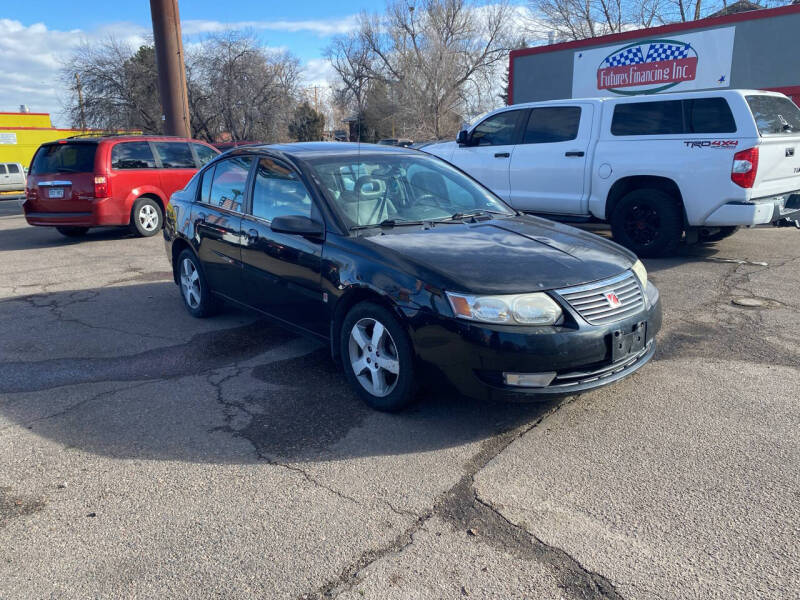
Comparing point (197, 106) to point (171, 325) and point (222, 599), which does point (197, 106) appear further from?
point (222, 599)

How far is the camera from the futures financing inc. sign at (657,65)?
554 inches

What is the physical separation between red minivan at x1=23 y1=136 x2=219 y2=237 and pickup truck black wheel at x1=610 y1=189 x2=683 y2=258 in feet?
25.2

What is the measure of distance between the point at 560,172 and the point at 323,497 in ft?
21.7

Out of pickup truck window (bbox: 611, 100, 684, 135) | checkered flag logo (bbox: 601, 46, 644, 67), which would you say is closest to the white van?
checkered flag logo (bbox: 601, 46, 644, 67)

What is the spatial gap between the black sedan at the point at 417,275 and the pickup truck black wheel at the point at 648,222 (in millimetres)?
3468

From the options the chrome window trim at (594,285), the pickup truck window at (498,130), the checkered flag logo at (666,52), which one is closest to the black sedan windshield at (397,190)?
the chrome window trim at (594,285)

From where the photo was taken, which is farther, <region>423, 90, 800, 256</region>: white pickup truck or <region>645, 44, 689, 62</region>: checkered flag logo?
<region>645, 44, 689, 62</region>: checkered flag logo

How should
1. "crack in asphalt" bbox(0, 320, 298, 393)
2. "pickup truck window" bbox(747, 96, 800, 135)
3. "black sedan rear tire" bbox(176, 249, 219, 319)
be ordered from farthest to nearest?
1. "pickup truck window" bbox(747, 96, 800, 135)
2. "black sedan rear tire" bbox(176, 249, 219, 319)
3. "crack in asphalt" bbox(0, 320, 298, 393)

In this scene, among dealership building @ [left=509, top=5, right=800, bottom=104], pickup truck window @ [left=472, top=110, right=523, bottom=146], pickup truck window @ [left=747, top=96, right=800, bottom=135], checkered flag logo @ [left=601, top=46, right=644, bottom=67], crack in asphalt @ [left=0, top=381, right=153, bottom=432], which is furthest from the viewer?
checkered flag logo @ [left=601, top=46, right=644, bottom=67]

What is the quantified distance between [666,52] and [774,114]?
27.4 feet

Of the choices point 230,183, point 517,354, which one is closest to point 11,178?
point 230,183

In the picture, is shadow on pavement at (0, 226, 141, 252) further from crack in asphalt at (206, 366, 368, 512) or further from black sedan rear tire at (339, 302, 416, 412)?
black sedan rear tire at (339, 302, 416, 412)

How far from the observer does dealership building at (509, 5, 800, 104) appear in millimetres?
13273

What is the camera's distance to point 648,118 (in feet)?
25.9
